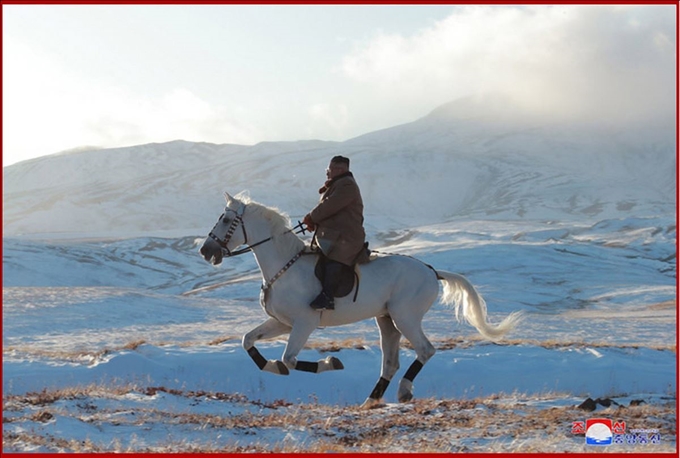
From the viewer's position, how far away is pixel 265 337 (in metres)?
11.4

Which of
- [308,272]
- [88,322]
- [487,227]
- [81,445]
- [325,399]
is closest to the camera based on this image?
[81,445]

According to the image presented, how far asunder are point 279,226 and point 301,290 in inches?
45.7

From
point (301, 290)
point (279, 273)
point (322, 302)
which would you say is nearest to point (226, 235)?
point (279, 273)

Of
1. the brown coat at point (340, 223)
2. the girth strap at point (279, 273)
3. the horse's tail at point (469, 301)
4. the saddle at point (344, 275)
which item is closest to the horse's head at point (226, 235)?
the girth strap at point (279, 273)

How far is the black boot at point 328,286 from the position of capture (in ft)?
36.4

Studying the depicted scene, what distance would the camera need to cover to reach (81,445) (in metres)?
8.02

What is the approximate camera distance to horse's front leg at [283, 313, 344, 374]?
36.1 feet

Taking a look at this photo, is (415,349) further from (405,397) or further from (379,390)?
(379,390)

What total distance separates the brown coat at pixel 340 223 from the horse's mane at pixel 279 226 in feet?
1.17

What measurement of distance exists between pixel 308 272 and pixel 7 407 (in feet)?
14.2

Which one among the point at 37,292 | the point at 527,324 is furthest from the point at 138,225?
the point at 527,324

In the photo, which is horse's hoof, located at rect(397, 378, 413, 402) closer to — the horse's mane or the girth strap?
the girth strap

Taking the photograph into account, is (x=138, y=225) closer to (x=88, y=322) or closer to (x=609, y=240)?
(x=609, y=240)

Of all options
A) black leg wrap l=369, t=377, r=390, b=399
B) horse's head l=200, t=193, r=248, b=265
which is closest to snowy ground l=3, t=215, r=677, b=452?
black leg wrap l=369, t=377, r=390, b=399
